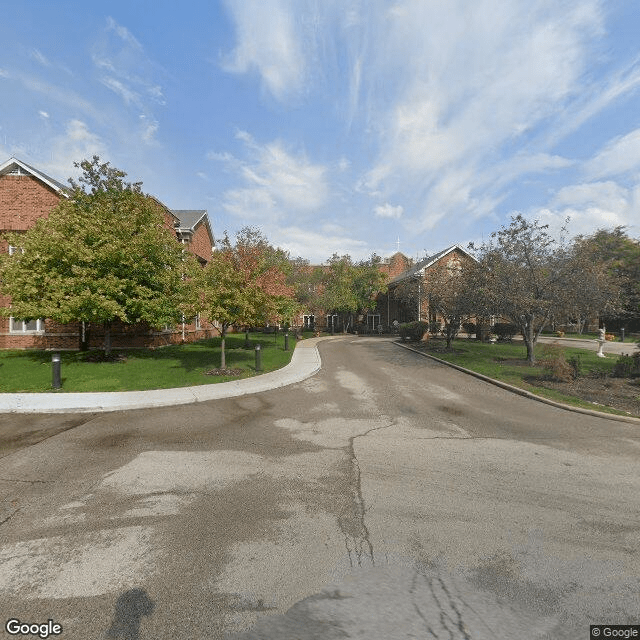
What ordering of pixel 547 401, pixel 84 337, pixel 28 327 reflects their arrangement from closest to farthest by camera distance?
pixel 547 401
pixel 84 337
pixel 28 327

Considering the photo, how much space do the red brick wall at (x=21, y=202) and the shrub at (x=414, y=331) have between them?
24.8 meters

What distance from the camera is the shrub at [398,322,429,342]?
88.0ft

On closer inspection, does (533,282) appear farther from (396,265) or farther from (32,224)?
Result: (396,265)

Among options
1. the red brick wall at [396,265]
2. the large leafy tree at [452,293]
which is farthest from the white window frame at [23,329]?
the red brick wall at [396,265]

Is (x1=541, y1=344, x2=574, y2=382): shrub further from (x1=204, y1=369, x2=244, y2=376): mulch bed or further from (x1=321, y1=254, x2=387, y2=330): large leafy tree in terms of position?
(x1=321, y1=254, x2=387, y2=330): large leafy tree

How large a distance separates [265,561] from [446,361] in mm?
14892

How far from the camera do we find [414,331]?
27.1 m

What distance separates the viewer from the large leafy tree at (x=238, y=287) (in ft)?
39.2

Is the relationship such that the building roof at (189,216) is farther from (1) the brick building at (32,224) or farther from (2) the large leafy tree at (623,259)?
(2) the large leafy tree at (623,259)

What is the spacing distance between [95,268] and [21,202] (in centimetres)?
1047

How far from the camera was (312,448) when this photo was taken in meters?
5.84

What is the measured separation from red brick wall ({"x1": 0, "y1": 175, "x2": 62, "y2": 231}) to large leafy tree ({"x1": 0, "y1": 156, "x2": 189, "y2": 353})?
5.79 metres
